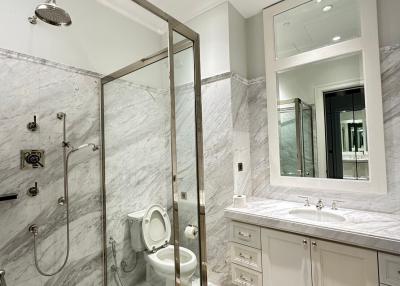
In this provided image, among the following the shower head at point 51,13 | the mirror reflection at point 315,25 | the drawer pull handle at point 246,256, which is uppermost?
A: the mirror reflection at point 315,25

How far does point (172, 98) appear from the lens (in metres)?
1.35

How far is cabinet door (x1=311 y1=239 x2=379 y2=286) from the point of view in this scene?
4.35ft

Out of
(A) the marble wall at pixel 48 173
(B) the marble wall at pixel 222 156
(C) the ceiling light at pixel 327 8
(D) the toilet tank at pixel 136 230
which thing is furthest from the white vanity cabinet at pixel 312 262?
(C) the ceiling light at pixel 327 8

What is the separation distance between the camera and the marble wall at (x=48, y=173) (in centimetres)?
140

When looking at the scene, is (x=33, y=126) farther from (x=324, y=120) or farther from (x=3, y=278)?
(x=324, y=120)

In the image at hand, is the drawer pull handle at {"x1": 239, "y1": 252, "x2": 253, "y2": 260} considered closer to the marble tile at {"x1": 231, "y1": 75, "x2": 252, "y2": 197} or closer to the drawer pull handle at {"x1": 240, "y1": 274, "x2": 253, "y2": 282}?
the drawer pull handle at {"x1": 240, "y1": 274, "x2": 253, "y2": 282}

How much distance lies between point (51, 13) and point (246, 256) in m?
2.24

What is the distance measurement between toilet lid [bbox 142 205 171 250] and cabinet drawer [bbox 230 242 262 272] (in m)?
0.63

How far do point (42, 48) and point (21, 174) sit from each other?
0.90m

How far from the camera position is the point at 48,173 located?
1.57 metres

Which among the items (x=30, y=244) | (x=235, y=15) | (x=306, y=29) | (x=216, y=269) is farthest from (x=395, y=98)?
(x=30, y=244)

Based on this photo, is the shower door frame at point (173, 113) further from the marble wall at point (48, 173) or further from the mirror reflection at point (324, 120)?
the mirror reflection at point (324, 120)

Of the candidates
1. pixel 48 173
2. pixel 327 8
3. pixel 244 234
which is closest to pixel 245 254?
pixel 244 234

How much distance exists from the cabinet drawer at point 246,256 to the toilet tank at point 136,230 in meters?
0.78
